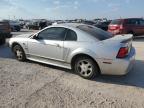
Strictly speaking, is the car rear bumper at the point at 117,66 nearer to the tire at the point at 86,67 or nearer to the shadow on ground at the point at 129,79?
the tire at the point at 86,67

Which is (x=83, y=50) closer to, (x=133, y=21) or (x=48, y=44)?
(x=48, y=44)

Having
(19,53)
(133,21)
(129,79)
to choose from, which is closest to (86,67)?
(129,79)

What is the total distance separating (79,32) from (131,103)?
2.50 metres

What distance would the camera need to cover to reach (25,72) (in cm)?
630

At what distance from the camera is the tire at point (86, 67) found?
5.48 m

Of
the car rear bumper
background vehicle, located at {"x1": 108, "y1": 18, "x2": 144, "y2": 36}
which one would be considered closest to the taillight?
the car rear bumper

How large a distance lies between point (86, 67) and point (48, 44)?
1.47m

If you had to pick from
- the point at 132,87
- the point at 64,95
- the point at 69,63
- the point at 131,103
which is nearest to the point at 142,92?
the point at 132,87

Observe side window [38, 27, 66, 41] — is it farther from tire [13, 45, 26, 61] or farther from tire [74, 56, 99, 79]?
tire [13, 45, 26, 61]

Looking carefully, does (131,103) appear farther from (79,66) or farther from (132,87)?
(79,66)

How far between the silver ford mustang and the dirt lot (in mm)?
339

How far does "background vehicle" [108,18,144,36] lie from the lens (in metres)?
15.0

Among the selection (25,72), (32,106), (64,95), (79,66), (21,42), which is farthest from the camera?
(21,42)

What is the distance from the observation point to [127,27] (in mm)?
15141
